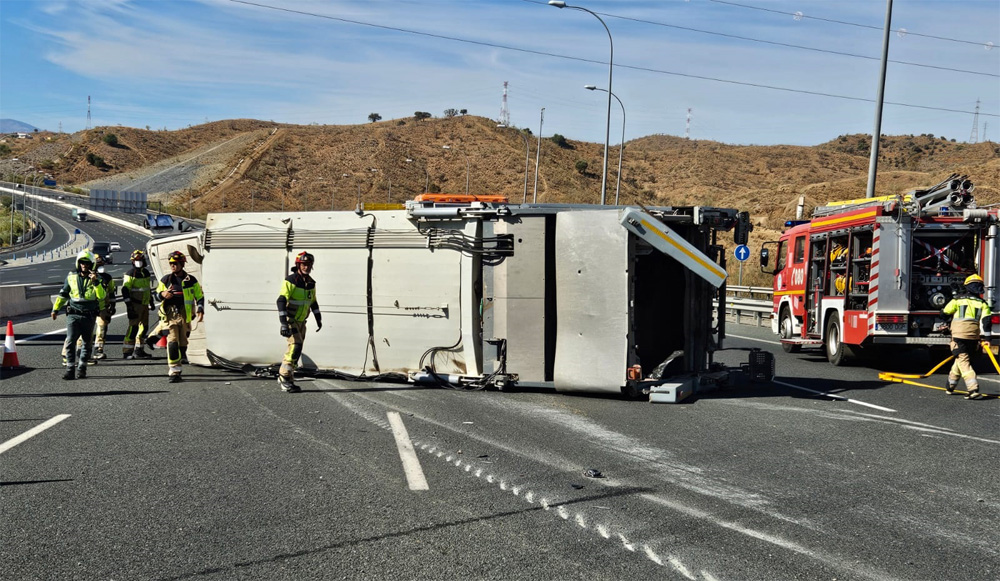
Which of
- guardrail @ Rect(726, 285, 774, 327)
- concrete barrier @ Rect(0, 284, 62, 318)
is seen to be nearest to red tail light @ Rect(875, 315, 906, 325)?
guardrail @ Rect(726, 285, 774, 327)

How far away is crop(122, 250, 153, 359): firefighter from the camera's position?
13875mm

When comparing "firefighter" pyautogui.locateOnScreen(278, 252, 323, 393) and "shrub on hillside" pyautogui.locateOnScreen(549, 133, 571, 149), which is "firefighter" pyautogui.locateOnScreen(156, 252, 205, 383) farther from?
"shrub on hillside" pyautogui.locateOnScreen(549, 133, 571, 149)

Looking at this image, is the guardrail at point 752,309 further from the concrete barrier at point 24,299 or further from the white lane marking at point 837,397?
the concrete barrier at point 24,299

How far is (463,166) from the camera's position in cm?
9900

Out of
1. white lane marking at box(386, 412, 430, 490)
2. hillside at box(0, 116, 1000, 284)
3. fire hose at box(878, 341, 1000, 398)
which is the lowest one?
white lane marking at box(386, 412, 430, 490)

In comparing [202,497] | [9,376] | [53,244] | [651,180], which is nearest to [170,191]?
[53,244]

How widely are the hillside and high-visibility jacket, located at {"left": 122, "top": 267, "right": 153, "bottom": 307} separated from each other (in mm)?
59906

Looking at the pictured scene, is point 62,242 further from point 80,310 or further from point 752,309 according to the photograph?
point 80,310

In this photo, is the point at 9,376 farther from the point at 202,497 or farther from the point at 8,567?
the point at 8,567

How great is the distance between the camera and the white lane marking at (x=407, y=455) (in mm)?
6277

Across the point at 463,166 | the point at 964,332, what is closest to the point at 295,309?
the point at 964,332

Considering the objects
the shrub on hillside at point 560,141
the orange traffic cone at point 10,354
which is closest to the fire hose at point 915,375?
the orange traffic cone at point 10,354

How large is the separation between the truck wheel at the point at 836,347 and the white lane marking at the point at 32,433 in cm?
1169

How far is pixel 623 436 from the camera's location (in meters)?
8.09
